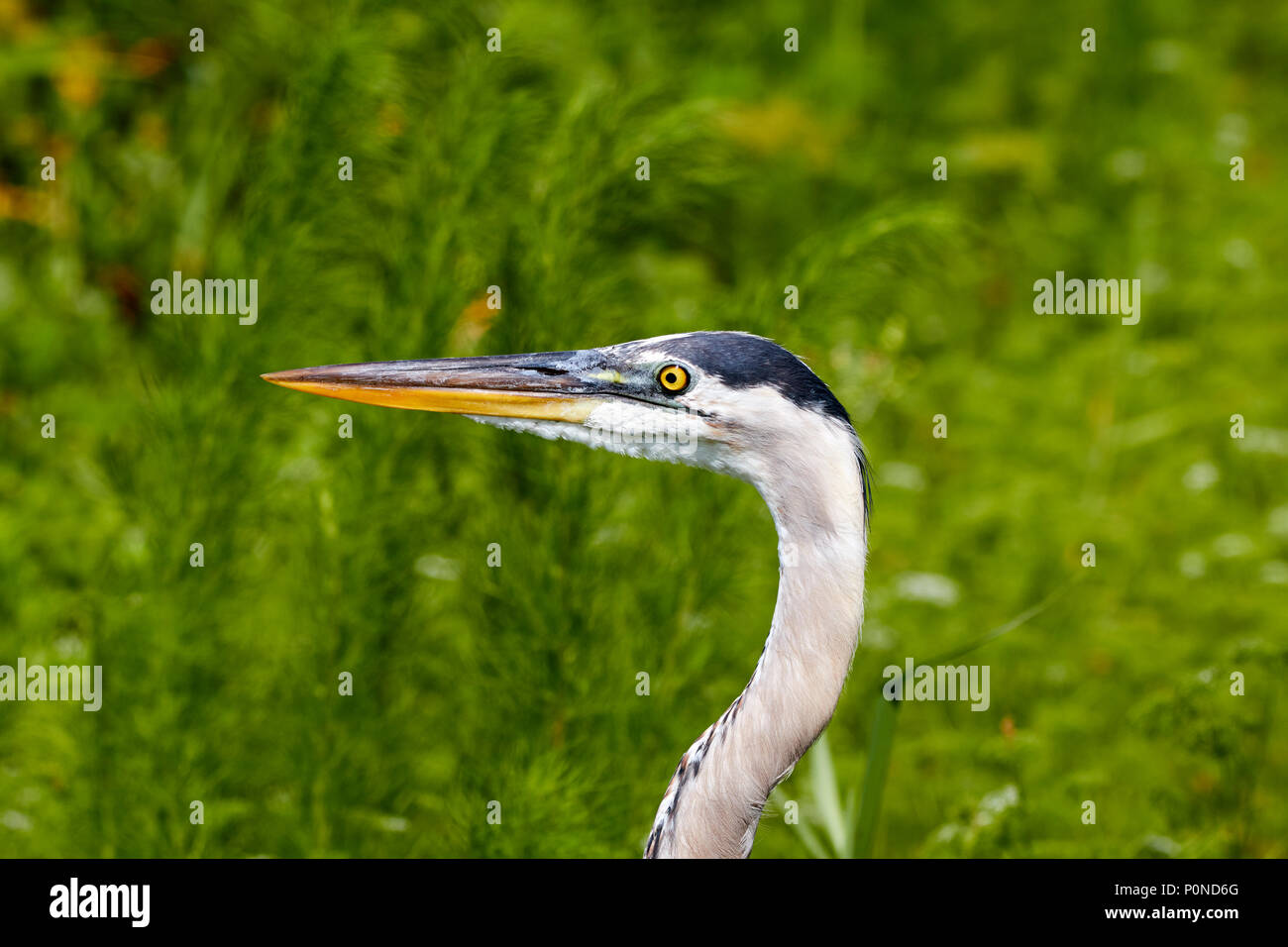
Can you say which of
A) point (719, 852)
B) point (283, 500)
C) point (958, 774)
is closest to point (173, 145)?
point (283, 500)

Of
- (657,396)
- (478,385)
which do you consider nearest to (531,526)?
(478,385)

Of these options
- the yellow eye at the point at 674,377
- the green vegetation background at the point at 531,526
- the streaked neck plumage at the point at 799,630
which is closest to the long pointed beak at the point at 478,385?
the yellow eye at the point at 674,377

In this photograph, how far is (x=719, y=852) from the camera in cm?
230

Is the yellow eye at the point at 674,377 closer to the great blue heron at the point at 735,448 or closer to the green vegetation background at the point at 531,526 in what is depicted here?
the great blue heron at the point at 735,448

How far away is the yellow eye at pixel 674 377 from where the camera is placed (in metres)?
2.26

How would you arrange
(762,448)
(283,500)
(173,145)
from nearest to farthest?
(762,448) < (283,500) < (173,145)

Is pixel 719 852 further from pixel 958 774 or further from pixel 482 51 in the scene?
pixel 482 51

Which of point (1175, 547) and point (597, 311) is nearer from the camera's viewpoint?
point (597, 311)

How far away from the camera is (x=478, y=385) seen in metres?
2.35

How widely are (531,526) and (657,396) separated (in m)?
0.93

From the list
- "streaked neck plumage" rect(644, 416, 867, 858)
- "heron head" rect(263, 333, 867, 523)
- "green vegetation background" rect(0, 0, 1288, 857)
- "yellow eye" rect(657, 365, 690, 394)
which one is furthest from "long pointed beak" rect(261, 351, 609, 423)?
"green vegetation background" rect(0, 0, 1288, 857)

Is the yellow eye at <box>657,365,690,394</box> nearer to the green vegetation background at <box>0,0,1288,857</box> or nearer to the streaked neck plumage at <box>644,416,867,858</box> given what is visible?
the streaked neck plumage at <box>644,416,867,858</box>

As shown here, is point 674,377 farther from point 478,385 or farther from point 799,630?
point 799,630

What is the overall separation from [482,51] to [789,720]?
1.87 meters
